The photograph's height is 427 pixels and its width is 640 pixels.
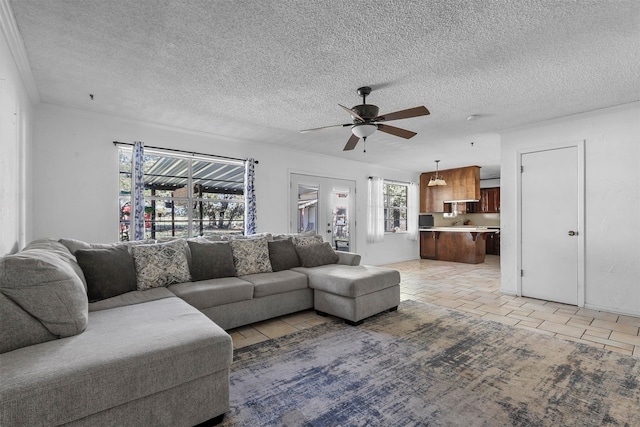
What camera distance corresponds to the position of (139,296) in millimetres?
2627

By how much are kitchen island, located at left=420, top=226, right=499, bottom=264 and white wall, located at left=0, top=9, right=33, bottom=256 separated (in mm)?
7974

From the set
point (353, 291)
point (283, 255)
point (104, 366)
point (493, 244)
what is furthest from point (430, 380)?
point (493, 244)

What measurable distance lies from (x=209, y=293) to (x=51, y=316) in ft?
4.42

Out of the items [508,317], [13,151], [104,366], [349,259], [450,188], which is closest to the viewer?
[104,366]

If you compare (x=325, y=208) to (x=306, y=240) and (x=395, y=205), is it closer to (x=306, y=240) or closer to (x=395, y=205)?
(x=306, y=240)

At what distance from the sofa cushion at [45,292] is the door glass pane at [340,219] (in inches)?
200

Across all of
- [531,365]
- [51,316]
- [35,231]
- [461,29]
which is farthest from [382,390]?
[35,231]

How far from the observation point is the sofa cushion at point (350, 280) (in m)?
3.17

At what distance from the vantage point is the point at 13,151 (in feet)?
8.15

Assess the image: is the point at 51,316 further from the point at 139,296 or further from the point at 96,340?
the point at 139,296

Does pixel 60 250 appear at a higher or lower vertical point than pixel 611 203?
lower

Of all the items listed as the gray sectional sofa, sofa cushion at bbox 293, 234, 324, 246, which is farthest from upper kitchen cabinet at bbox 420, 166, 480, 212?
the gray sectional sofa

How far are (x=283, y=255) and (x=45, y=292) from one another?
98.6 inches

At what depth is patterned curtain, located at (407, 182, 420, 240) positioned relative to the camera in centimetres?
841
